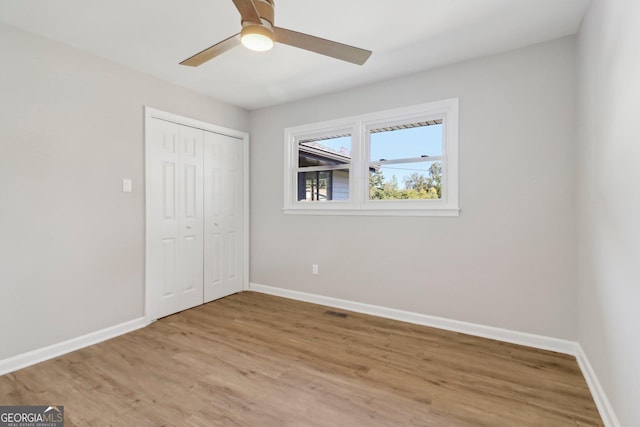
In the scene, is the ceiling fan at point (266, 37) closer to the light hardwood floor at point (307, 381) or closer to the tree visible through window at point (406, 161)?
the tree visible through window at point (406, 161)

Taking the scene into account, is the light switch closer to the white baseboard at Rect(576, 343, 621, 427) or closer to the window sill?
the window sill

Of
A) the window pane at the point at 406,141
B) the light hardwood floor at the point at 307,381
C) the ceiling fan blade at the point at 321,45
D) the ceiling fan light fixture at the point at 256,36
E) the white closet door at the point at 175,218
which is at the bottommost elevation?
the light hardwood floor at the point at 307,381

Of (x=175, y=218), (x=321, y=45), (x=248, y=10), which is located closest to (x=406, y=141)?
(x=321, y=45)

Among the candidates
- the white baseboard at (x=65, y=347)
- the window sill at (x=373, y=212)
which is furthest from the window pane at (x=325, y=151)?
the white baseboard at (x=65, y=347)

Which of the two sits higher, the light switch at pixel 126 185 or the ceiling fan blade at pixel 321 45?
the ceiling fan blade at pixel 321 45

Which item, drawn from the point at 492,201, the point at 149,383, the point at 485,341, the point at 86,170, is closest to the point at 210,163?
the point at 86,170

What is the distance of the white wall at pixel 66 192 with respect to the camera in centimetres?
223

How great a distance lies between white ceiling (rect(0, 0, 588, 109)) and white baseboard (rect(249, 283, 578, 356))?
98.0 inches

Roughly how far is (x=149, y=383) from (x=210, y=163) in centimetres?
250

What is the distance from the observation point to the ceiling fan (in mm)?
1483

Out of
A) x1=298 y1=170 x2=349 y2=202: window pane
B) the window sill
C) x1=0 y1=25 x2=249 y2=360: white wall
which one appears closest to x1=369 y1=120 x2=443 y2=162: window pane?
x1=298 y1=170 x2=349 y2=202: window pane

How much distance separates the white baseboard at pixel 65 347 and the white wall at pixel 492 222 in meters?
2.17

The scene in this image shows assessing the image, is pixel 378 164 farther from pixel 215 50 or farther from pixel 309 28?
pixel 215 50

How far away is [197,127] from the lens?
3.56 m
